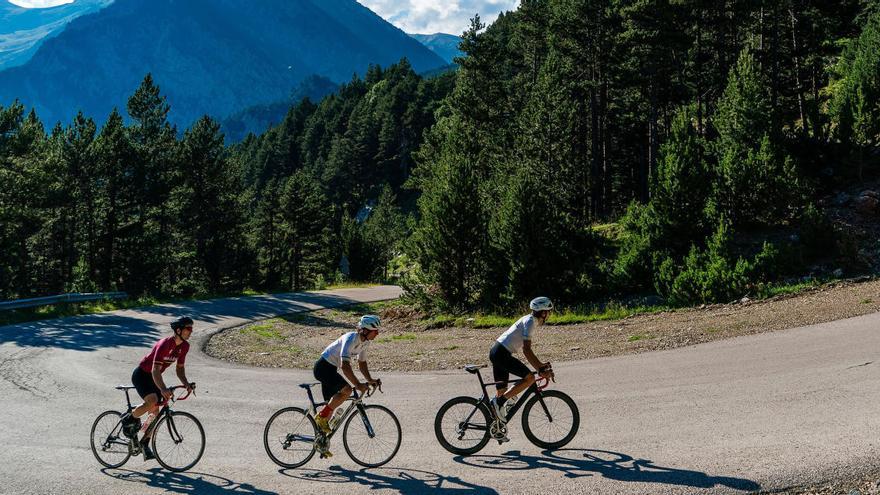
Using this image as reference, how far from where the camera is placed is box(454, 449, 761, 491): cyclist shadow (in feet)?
24.2

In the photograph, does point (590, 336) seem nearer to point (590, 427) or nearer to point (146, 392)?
point (590, 427)

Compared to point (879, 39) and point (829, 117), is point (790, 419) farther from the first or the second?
point (879, 39)

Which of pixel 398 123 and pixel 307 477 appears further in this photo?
pixel 398 123

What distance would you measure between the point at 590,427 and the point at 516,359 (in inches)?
76.0

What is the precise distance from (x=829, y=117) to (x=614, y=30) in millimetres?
14231

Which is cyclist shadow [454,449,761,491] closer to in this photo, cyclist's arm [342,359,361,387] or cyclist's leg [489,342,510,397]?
cyclist's leg [489,342,510,397]

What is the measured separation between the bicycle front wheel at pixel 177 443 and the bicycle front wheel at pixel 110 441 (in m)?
0.52

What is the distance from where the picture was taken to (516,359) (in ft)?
29.0

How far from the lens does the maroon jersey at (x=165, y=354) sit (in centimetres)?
860

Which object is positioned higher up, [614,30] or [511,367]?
[614,30]

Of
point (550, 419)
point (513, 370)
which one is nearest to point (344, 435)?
point (513, 370)

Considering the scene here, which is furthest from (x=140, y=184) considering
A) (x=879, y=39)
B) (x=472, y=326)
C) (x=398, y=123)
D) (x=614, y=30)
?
(x=398, y=123)

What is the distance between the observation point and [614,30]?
40469 millimetres

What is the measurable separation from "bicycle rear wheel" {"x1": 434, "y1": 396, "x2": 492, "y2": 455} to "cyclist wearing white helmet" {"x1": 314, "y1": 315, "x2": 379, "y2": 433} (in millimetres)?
1326
